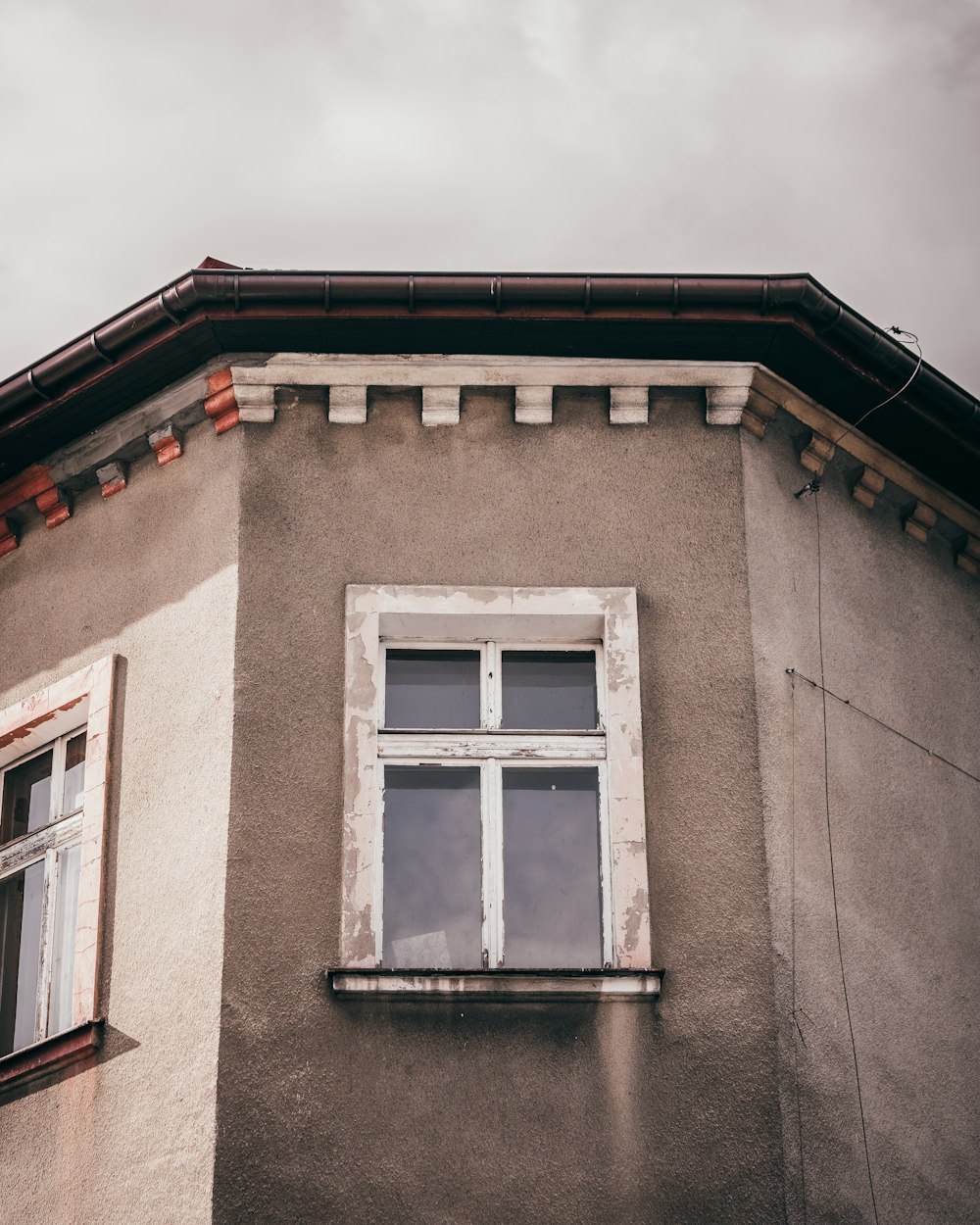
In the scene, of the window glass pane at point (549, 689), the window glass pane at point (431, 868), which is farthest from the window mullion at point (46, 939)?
the window glass pane at point (549, 689)

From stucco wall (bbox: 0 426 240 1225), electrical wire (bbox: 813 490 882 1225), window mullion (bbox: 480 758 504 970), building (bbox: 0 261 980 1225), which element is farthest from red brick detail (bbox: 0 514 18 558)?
electrical wire (bbox: 813 490 882 1225)

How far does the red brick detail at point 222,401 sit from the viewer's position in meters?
10.2

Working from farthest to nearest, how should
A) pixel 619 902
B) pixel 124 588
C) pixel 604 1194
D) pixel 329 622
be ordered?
pixel 124 588
pixel 329 622
pixel 619 902
pixel 604 1194

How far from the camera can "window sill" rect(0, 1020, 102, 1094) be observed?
9.04m

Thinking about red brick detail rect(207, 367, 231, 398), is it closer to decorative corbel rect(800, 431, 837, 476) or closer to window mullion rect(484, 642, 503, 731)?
window mullion rect(484, 642, 503, 731)

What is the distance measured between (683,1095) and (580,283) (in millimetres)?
3852

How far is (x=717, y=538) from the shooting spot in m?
9.90

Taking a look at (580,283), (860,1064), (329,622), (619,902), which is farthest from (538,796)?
(580,283)

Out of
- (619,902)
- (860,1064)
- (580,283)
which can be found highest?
(580,283)

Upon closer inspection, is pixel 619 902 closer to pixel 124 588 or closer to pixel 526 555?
pixel 526 555

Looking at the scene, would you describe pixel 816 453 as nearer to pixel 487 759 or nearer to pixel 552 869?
pixel 487 759

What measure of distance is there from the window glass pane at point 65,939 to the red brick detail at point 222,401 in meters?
2.24

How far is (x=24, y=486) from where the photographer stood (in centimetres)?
1088

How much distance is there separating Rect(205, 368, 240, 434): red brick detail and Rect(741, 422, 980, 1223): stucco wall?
2.57 metres
